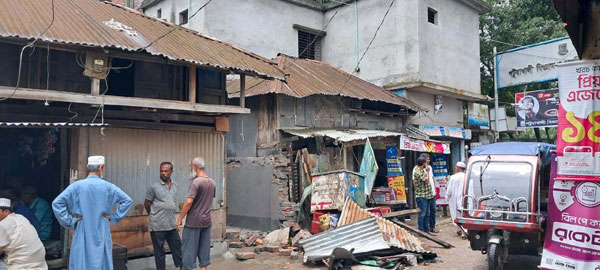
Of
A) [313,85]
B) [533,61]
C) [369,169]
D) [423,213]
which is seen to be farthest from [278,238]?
[533,61]

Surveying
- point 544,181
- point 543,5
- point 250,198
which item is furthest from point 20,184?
point 543,5

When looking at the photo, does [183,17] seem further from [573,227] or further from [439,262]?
[573,227]

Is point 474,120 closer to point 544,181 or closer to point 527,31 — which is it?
point 527,31

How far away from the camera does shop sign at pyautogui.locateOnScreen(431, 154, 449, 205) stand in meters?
15.3

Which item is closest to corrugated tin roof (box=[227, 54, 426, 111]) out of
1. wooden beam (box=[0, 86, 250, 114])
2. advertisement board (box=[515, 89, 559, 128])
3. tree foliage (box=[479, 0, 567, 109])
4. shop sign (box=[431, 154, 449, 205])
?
shop sign (box=[431, 154, 449, 205])

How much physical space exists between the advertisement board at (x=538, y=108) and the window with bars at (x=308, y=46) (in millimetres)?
8199

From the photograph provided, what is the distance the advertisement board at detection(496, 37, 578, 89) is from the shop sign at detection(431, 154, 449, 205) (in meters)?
4.87

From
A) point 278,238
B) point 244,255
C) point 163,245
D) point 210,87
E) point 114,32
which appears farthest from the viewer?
→ point 278,238

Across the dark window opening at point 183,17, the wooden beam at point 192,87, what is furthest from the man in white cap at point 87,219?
the dark window opening at point 183,17

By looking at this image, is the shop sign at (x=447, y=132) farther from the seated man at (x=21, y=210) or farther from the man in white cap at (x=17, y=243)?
the man in white cap at (x=17, y=243)

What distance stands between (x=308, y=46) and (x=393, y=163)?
6909mm

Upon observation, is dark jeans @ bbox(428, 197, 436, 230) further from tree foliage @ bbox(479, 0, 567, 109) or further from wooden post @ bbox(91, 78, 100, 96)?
tree foliage @ bbox(479, 0, 567, 109)

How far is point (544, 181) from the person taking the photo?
24.6 ft

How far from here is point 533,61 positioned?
17.8m
